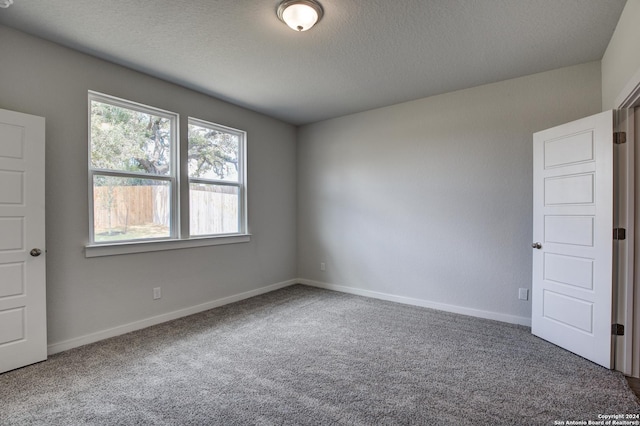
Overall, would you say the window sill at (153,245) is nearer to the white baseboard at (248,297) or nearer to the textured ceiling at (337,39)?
the white baseboard at (248,297)

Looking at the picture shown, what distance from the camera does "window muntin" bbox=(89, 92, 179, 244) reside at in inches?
119

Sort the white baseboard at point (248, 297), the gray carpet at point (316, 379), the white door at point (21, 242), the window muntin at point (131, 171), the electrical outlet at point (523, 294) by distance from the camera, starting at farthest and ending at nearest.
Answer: the electrical outlet at point (523, 294)
the window muntin at point (131, 171)
the white baseboard at point (248, 297)
the white door at point (21, 242)
the gray carpet at point (316, 379)

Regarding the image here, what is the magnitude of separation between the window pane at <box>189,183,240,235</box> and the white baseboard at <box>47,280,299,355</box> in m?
0.91

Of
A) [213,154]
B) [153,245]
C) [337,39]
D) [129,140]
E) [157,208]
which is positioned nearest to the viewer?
[337,39]

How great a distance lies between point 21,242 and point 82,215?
508 millimetres

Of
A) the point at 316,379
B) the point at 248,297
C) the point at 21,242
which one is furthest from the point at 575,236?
the point at 21,242

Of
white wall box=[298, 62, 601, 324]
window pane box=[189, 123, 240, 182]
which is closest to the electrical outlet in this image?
white wall box=[298, 62, 601, 324]

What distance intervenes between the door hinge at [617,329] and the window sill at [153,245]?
396cm

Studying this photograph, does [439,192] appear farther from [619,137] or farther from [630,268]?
[630,268]

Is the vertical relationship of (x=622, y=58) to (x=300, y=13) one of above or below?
below

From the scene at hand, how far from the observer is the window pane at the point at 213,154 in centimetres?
390

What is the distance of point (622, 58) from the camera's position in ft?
7.82

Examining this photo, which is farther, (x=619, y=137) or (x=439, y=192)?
(x=439, y=192)

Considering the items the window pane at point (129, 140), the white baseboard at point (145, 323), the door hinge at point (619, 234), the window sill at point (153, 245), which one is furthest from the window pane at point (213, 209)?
the door hinge at point (619, 234)
